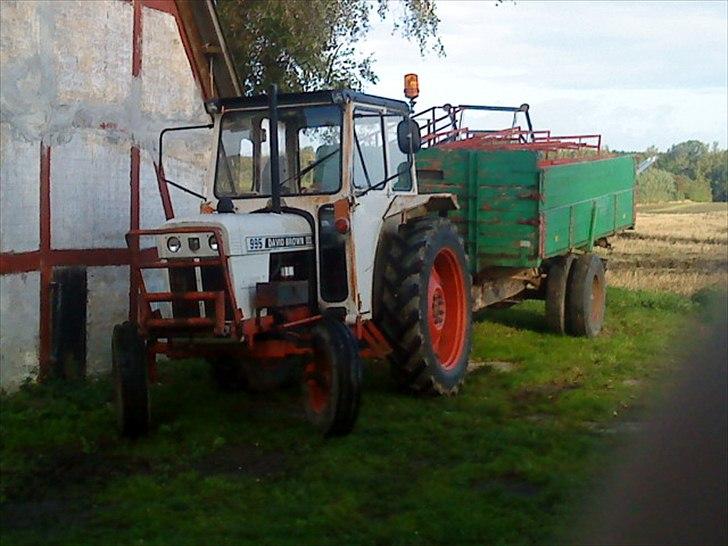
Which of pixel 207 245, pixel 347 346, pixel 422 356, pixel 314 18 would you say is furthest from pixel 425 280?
pixel 314 18

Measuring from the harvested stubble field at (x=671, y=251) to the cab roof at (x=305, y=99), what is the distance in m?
3.44

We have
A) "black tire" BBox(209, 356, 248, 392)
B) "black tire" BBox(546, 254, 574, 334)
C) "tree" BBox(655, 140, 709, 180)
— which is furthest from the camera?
"tree" BBox(655, 140, 709, 180)

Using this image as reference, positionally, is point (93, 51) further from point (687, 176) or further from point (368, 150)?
point (687, 176)

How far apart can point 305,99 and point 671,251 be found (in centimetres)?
1614

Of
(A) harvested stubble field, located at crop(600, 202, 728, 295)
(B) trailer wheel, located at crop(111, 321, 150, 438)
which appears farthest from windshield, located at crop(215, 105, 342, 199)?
(A) harvested stubble field, located at crop(600, 202, 728, 295)

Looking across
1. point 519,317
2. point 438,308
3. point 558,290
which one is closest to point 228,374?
point 438,308

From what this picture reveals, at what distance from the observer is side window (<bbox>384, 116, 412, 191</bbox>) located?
7832mm

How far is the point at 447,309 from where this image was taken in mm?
8680

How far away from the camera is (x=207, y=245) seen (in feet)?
21.2

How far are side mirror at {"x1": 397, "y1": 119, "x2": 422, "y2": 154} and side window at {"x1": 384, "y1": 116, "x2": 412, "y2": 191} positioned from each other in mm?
166

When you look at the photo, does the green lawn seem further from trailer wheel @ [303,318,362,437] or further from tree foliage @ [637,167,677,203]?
tree foliage @ [637,167,677,203]

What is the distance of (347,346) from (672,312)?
736cm

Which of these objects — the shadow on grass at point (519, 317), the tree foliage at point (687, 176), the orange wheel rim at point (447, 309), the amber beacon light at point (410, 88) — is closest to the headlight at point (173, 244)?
the orange wheel rim at point (447, 309)

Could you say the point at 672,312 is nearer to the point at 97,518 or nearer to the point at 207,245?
the point at 207,245
